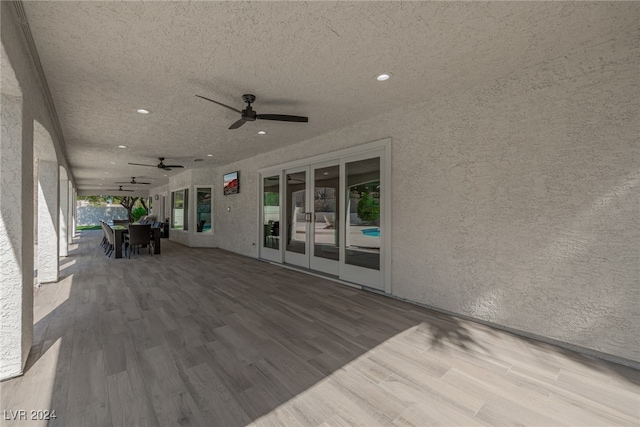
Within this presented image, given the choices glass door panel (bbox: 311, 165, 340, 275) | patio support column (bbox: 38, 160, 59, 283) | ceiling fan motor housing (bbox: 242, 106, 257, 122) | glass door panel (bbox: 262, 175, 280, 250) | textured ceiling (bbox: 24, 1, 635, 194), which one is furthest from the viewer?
glass door panel (bbox: 262, 175, 280, 250)

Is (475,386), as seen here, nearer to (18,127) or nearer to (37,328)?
(18,127)

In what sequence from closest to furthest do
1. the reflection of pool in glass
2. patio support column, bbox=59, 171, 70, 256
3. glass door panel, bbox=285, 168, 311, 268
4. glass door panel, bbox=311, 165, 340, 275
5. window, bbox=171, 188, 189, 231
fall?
1. the reflection of pool in glass
2. glass door panel, bbox=311, 165, 340, 275
3. glass door panel, bbox=285, 168, 311, 268
4. patio support column, bbox=59, 171, 70, 256
5. window, bbox=171, 188, 189, 231

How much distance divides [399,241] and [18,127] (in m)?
3.96

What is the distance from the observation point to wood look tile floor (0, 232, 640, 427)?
1.60 meters

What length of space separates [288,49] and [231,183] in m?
5.88

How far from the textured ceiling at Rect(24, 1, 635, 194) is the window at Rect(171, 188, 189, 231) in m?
5.86

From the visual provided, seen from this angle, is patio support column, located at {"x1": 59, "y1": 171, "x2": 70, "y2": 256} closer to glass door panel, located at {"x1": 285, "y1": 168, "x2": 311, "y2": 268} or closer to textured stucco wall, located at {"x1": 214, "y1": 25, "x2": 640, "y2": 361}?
glass door panel, located at {"x1": 285, "y1": 168, "x2": 311, "y2": 268}

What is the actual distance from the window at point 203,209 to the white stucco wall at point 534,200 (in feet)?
23.1

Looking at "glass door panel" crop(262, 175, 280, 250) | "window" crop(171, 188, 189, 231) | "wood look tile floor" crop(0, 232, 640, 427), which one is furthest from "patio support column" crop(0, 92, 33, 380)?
"window" crop(171, 188, 189, 231)

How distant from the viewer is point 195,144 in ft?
18.3

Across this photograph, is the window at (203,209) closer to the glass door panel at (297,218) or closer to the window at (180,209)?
the window at (180,209)

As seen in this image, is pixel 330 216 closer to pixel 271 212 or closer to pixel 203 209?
pixel 271 212

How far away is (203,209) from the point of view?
349 inches

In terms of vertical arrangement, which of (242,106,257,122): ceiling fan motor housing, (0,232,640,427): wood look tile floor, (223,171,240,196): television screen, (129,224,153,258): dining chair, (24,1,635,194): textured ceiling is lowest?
(0,232,640,427): wood look tile floor
